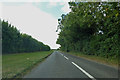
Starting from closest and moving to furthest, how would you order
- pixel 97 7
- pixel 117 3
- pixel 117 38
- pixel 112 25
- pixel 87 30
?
pixel 117 3
pixel 97 7
pixel 117 38
pixel 112 25
pixel 87 30

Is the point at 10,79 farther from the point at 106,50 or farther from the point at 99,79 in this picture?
the point at 106,50

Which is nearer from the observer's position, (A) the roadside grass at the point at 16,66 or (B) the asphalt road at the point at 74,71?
(B) the asphalt road at the point at 74,71

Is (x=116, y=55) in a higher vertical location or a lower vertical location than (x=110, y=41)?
lower

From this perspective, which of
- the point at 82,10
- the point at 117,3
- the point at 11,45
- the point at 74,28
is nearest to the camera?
the point at 117,3

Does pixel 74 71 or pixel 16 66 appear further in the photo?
pixel 16 66

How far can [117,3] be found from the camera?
27.1ft

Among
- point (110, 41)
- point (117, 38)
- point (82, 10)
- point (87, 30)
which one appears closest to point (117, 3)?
point (82, 10)

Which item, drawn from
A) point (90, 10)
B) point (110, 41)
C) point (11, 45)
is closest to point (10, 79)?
point (90, 10)

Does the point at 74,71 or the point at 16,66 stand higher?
the point at 74,71

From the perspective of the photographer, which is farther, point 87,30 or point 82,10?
point 87,30

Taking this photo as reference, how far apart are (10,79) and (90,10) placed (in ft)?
26.7

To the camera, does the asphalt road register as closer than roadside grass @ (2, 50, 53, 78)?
Yes

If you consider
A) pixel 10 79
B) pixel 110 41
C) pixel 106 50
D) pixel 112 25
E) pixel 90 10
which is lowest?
pixel 10 79

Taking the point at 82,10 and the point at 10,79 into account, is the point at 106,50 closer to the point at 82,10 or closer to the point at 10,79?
the point at 82,10
